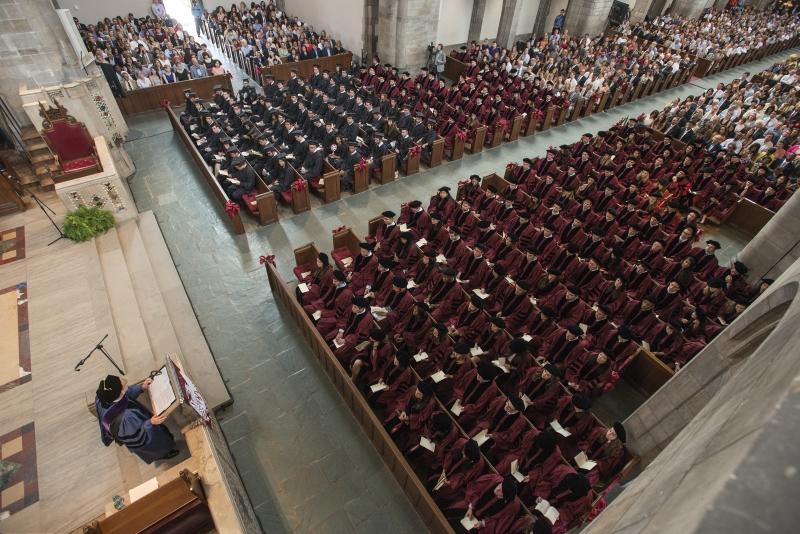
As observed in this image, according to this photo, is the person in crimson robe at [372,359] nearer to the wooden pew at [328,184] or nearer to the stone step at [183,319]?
the stone step at [183,319]

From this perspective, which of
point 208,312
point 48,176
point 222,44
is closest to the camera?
point 208,312

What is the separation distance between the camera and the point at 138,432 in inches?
187

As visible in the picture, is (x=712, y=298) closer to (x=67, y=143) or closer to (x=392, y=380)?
(x=392, y=380)

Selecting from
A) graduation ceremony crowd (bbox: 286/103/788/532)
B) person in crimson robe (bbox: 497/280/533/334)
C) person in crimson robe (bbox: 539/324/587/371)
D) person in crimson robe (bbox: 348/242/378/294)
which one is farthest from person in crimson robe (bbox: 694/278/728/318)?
person in crimson robe (bbox: 348/242/378/294)

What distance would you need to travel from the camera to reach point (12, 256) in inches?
296

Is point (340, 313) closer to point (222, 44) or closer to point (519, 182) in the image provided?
point (519, 182)

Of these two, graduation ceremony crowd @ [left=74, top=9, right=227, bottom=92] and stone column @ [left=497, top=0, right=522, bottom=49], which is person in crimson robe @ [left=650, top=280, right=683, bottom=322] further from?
stone column @ [left=497, top=0, right=522, bottom=49]

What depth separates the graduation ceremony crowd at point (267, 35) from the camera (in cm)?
1770

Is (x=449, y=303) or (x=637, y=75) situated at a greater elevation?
(x=637, y=75)

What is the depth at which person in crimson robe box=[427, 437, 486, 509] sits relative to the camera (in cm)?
523

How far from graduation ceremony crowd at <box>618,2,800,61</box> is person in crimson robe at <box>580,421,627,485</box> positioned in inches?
926

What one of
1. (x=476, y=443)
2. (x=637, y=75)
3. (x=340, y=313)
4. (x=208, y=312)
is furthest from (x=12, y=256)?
(x=637, y=75)

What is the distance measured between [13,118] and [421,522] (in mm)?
11852

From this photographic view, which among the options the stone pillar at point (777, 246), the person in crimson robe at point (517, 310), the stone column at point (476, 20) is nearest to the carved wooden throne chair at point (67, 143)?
the person in crimson robe at point (517, 310)
